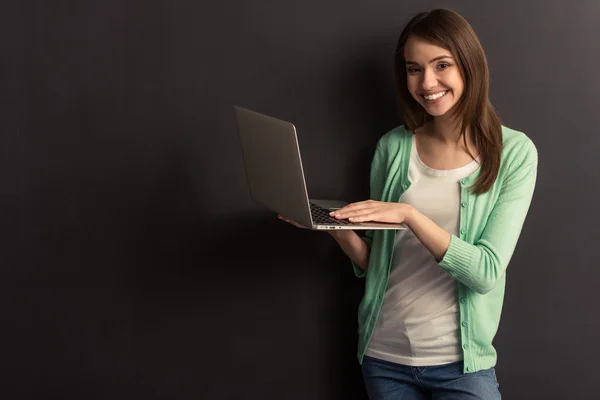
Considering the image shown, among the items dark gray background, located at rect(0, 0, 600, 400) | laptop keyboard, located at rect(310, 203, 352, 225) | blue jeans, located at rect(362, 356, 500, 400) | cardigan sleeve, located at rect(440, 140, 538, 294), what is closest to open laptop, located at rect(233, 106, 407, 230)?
laptop keyboard, located at rect(310, 203, 352, 225)

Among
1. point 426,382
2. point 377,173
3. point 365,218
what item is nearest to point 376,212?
point 365,218

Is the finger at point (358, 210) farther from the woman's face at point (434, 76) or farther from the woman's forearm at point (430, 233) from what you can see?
the woman's face at point (434, 76)

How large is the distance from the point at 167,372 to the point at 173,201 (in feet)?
1.64

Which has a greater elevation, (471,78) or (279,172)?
(471,78)

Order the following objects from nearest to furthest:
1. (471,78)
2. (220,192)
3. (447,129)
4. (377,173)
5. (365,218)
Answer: (365,218), (471,78), (447,129), (377,173), (220,192)

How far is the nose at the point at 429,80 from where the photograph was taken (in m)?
1.73

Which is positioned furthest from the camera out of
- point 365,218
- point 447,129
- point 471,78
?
point 447,129

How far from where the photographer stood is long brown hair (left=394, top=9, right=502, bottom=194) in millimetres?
1722

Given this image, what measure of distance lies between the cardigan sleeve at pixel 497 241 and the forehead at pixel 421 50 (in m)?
0.31

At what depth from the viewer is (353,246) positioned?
6.37 ft

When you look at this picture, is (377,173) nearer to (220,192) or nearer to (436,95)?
(436,95)

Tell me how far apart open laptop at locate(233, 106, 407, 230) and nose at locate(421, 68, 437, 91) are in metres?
0.33

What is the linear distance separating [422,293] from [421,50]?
1.91 ft

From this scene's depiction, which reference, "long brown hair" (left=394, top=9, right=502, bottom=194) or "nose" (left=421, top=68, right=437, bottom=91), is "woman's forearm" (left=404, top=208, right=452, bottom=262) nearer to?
"long brown hair" (left=394, top=9, right=502, bottom=194)
